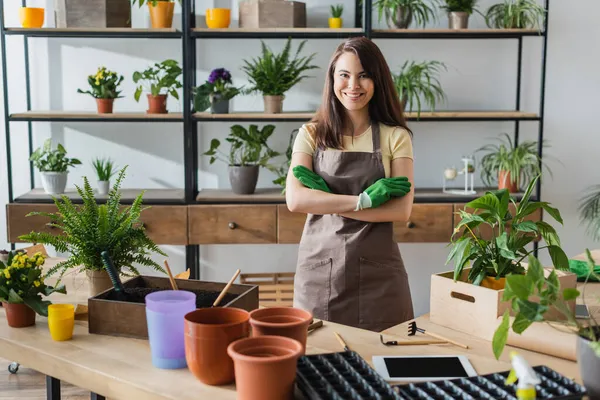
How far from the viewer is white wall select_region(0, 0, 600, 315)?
4383mm

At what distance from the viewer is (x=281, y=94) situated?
409cm

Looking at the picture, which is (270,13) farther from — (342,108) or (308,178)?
(308,178)

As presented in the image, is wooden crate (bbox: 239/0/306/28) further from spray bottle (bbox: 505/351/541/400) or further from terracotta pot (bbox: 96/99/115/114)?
spray bottle (bbox: 505/351/541/400)

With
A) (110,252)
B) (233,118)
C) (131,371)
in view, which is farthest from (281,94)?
(131,371)

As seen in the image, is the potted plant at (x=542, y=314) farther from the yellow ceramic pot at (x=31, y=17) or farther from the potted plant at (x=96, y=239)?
the yellow ceramic pot at (x=31, y=17)

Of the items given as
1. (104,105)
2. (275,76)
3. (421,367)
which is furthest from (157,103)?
(421,367)

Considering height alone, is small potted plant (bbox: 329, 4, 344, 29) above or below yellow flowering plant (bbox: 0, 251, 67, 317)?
above

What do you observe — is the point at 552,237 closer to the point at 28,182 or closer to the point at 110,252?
the point at 110,252

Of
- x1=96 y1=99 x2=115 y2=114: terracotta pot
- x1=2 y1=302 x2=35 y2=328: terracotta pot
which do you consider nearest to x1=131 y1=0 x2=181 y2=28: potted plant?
x1=96 y1=99 x2=115 y2=114: terracotta pot

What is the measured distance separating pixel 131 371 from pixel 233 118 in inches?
102

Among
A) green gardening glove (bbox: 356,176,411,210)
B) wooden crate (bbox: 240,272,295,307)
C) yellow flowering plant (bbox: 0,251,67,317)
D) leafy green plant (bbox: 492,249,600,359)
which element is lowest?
wooden crate (bbox: 240,272,295,307)

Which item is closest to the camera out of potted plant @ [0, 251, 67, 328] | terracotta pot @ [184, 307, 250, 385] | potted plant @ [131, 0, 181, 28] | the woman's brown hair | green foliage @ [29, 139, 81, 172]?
terracotta pot @ [184, 307, 250, 385]

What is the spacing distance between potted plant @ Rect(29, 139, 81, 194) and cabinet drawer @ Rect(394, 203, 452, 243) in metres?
1.87

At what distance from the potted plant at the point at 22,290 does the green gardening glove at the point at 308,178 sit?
89 cm
